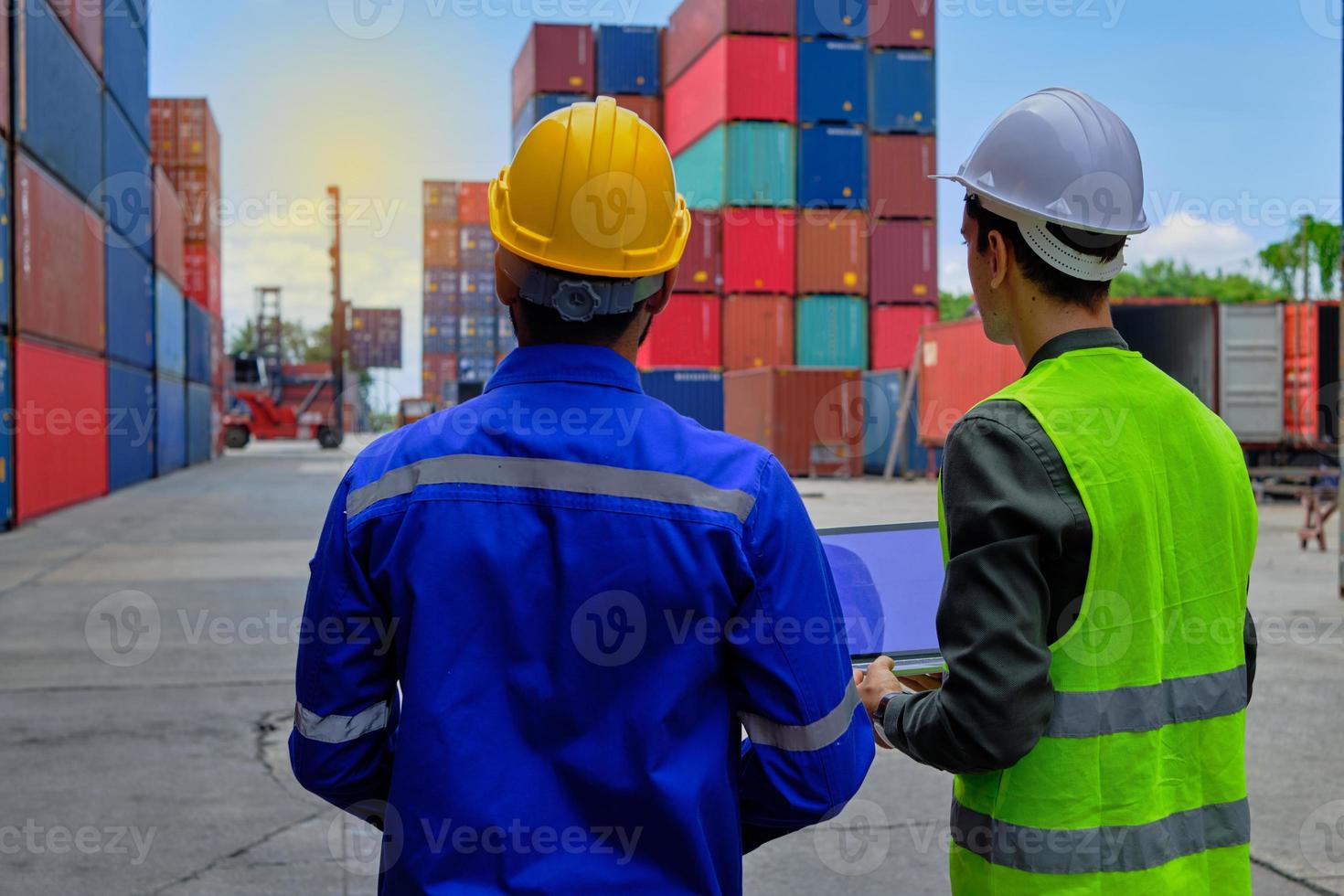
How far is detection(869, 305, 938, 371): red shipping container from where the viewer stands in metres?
32.4

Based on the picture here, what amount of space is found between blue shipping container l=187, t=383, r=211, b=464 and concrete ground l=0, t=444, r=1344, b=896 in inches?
910

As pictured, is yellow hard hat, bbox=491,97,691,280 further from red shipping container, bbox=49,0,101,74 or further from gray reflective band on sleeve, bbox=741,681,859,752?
red shipping container, bbox=49,0,101,74

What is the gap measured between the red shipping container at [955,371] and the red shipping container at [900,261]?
279 inches

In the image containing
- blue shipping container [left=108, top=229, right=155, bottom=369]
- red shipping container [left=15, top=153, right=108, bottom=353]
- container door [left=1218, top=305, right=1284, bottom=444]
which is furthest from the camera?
blue shipping container [left=108, top=229, right=155, bottom=369]

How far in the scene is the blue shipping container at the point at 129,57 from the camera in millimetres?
21625

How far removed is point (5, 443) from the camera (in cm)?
1433

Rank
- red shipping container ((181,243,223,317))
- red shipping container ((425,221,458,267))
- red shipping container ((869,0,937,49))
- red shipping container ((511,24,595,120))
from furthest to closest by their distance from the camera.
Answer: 1. red shipping container ((425,221,458,267))
2. red shipping container ((181,243,223,317))
3. red shipping container ((511,24,595,120))
4. red shipping container ((869,0,937,49))

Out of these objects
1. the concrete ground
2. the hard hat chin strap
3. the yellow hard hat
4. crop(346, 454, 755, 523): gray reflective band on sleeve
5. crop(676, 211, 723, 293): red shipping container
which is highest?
crop(676, 211, 723, 293): red shipping container

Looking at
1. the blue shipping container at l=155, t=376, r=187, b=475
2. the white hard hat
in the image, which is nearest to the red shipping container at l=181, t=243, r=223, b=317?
the blue shipping container at l=155, t=376, r=187, b=475

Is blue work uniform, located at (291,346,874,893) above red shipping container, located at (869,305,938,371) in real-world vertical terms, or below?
below

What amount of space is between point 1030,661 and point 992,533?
0.15 m

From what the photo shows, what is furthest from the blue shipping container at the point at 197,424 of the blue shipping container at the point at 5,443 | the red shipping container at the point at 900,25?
the red shipping container at the point at 900,25

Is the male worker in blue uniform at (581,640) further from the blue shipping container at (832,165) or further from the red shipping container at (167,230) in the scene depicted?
the blue shipping container at (832,165)

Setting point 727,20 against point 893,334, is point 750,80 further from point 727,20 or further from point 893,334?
point 893,334
